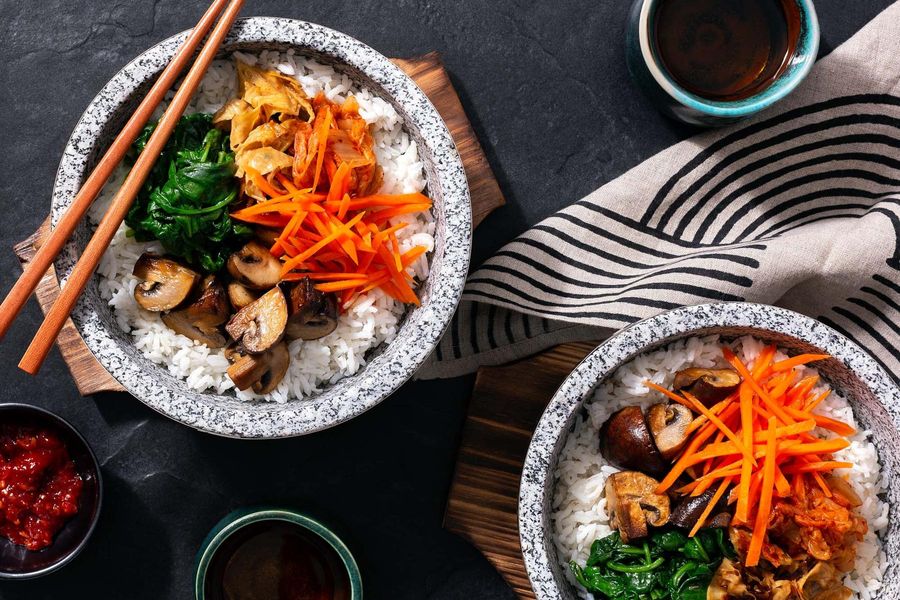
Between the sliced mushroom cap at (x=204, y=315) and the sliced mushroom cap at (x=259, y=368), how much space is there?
0.07m

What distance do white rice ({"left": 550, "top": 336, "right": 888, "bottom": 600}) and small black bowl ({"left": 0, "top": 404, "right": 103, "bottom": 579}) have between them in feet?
4.15

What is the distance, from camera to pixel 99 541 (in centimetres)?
253

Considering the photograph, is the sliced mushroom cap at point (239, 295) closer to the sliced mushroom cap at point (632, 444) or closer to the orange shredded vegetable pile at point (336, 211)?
the orange shredded vegetable pile at point (336, 211)

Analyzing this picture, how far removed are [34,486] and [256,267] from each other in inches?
35.3

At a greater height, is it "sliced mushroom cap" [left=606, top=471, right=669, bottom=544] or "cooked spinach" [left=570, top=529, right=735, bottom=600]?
"sliced mushroom cap" [left=606, top=471, right=669, bottom=544]

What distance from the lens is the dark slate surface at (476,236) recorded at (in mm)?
2518

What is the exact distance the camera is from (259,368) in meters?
2.06

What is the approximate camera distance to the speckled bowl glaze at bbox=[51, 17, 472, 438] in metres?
2.00

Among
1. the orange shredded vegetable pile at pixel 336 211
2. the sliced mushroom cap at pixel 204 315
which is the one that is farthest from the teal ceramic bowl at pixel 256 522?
the orange shredded vegetable pile at pixel 336 211

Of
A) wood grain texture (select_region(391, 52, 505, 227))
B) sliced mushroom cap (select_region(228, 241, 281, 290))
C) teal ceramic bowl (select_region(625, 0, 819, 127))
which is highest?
teal ceramic bowl (select_region(625, 0, 819, 127))

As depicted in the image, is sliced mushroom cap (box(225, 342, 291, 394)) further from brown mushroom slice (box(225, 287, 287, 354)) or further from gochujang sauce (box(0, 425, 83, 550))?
gochujang sauce (box(0, 425, 83, 550))

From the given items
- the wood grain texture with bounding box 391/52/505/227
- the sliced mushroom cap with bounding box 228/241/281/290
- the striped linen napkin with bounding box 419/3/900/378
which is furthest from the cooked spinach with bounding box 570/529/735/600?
the sliced mushroom cap with bounding box 228/241/281/290

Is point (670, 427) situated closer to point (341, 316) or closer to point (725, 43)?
point (341, 316)

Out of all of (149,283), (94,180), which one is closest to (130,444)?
(149,283)
